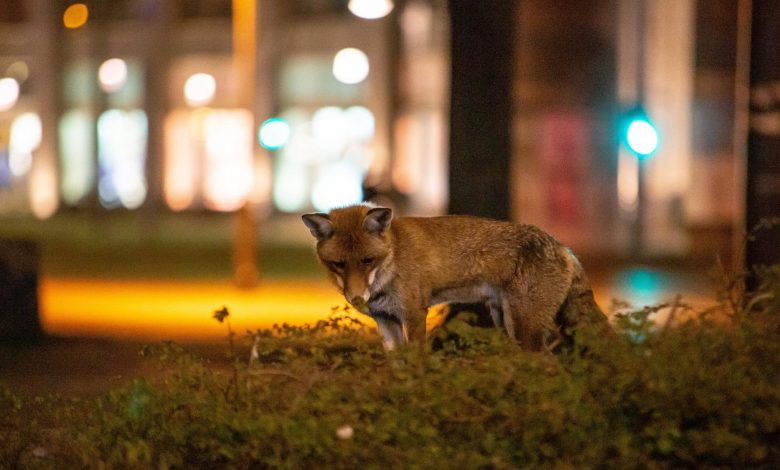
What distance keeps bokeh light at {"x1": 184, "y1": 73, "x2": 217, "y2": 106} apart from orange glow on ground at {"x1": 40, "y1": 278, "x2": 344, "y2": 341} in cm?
2188

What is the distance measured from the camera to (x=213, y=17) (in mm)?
44594

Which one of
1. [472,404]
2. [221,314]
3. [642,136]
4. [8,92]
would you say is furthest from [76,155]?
[472,404]

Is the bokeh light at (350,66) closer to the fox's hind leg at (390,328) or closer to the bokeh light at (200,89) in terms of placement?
the bokeh light at (200,89)

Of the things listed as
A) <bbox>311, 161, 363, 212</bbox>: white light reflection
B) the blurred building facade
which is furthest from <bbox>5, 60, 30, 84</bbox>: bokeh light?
<bbox>311, 161, 363, 212</bbox>: white light reflection

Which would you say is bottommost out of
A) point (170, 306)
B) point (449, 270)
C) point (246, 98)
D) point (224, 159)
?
point (170, 306)

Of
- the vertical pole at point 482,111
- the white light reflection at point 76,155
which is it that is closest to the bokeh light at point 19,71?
the white light reflection at point 76,155

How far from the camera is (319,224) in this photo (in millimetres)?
7977

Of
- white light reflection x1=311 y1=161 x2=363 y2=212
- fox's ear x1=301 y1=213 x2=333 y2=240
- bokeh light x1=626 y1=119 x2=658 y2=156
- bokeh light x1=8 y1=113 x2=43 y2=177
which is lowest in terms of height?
white light reflection x1=311 y1=161 x2=363 y2=212

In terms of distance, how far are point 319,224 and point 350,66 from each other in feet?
114

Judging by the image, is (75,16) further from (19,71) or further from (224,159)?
(224,159)

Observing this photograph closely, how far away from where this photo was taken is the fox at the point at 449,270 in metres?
7.99

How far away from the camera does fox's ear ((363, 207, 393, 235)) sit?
7945mm

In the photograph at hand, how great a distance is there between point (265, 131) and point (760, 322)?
20.0 metres

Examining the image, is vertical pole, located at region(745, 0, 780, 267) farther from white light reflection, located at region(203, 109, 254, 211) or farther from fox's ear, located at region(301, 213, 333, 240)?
white light reflection, located at region(203, 109, 254, 211)
